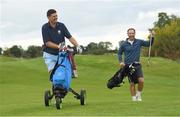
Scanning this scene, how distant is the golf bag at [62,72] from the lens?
1538 cm

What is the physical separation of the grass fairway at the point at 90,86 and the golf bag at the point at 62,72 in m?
0.63

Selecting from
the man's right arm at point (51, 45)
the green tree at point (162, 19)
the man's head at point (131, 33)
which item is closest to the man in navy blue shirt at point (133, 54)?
the man's head at point (131, 33)

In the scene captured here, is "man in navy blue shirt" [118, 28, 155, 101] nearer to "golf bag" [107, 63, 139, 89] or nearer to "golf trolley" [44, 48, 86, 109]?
"golf bag" [107, 63, 139, 89]

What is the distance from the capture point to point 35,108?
16.0 meters

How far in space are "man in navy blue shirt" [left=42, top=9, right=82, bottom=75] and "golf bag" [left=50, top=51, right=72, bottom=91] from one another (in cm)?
37

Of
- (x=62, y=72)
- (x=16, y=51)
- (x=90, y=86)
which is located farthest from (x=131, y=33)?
(x=16, y=51)

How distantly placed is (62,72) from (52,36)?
115 cm

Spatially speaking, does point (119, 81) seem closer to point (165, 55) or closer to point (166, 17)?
point (165, 55)

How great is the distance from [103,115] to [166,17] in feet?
413

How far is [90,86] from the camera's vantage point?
37.8 metres

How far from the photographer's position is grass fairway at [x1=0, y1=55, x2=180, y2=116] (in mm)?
14906

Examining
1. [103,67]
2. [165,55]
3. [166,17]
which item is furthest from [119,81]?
[166,17]

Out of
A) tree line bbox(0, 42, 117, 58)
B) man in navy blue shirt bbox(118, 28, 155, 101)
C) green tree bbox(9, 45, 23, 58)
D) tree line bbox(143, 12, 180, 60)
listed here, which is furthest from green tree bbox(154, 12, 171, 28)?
man in navy blue shirt bbox(118, 28, 155, 101)

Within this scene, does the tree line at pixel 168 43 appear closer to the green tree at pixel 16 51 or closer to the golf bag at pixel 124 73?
the green tree at pixel 16 51
